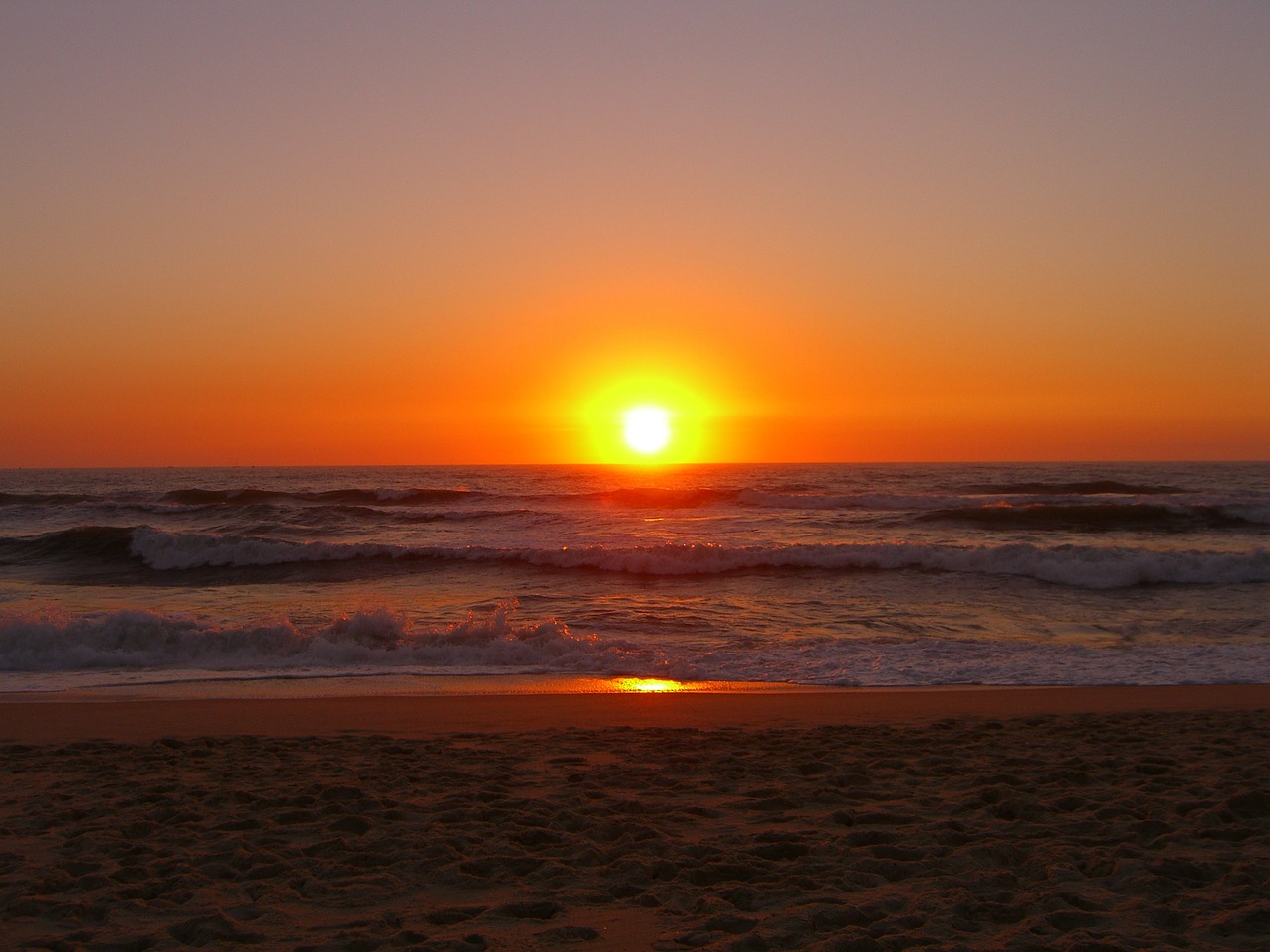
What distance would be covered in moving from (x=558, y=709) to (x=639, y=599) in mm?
7085

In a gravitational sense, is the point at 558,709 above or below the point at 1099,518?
below

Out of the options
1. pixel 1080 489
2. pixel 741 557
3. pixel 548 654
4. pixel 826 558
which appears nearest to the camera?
pixel 548 654

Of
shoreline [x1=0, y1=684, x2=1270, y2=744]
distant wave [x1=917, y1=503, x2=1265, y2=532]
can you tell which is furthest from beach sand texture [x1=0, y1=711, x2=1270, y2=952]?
distant wave [x1=917, y1=503, x2=1265, y2=532]

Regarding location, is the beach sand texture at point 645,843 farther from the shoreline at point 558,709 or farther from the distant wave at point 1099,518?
the distant wave at point 1099,518

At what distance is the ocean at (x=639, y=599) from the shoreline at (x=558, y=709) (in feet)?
2.08

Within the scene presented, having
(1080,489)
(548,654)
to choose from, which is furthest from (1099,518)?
(548,654)

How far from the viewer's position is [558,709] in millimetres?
7766

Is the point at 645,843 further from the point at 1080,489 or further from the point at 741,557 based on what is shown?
the point at 1080,489

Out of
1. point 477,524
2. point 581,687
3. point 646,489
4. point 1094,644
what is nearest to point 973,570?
point 1094,644

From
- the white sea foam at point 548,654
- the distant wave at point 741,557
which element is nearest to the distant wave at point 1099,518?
the distant wave at point 741,557

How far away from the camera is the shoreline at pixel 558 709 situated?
7.04 metres

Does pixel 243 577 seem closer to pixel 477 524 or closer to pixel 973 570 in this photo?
pixel 477 524

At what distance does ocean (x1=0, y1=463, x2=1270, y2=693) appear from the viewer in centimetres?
980

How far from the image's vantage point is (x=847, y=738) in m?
6.42
